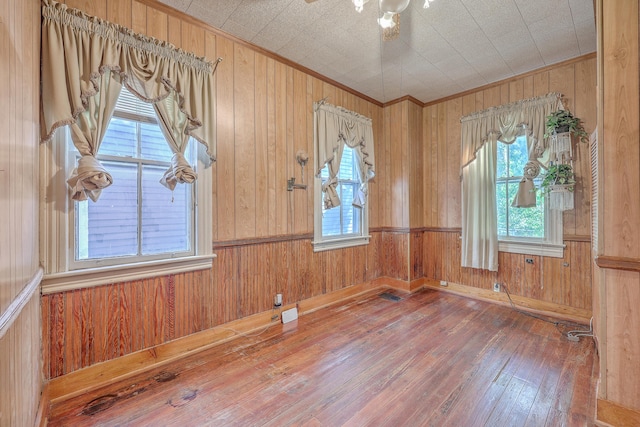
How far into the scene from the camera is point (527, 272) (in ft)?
11.6

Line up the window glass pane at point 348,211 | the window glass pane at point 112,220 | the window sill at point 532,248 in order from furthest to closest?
the window glass pane at point 348,211 → the window sill at point 532,248 → the window glass pane at point 112,220

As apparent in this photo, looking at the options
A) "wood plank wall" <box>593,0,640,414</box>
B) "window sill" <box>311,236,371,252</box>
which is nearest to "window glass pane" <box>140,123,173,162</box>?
"window sill" <box>311,236,371,252</box>

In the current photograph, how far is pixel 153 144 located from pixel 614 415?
3.57m

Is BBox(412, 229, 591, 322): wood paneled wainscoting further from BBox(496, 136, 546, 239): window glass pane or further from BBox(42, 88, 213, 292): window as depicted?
BBox(42, 88, 213, 292): window

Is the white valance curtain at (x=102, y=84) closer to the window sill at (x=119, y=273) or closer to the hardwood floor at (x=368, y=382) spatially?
the window sill at (x=119, y=273)

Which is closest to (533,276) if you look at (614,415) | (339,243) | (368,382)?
(614,415)

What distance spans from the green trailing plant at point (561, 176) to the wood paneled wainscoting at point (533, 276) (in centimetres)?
66

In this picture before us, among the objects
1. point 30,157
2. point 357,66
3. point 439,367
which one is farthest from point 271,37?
point 439,367

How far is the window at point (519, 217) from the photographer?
10.9ft

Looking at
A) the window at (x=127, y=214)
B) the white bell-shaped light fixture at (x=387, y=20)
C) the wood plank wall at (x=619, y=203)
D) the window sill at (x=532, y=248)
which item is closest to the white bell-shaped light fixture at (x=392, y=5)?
the white bell-shaped light fixture at (x=387, y=20)

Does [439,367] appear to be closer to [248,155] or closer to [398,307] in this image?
[398,307]

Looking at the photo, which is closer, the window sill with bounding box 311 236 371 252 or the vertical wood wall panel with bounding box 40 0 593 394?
the vertical wood wall panel with bounding box 40 0 593 394

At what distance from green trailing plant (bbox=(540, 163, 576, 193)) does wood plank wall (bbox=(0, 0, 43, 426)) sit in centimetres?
420

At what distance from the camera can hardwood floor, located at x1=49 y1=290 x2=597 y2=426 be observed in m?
1.71
